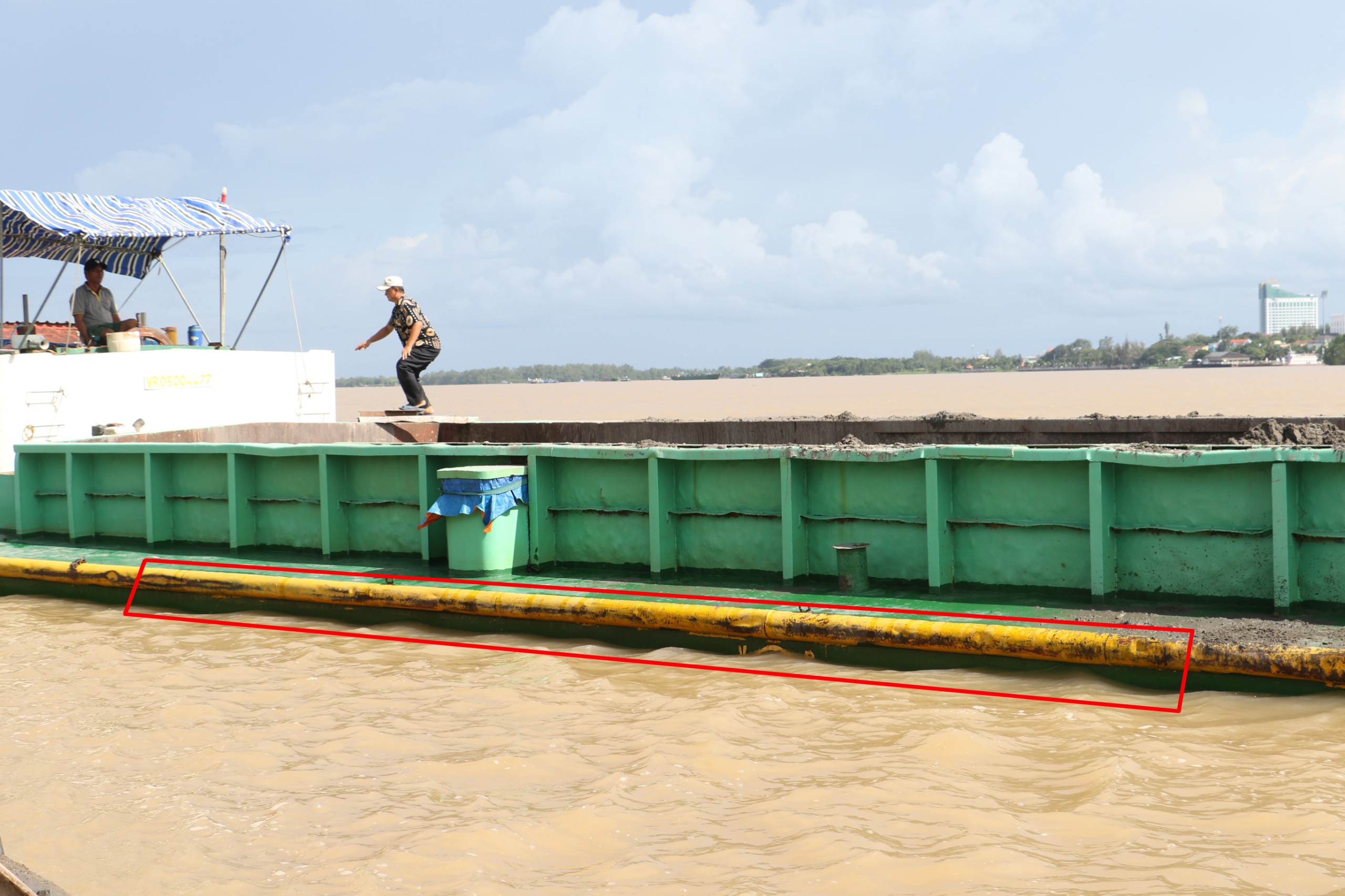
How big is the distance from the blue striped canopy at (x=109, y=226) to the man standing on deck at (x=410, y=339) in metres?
4.50

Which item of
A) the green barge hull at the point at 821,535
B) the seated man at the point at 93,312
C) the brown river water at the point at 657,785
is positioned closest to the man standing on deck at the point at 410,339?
the green barge hull at the point at 821,535

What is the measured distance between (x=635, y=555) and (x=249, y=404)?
9.02 meters

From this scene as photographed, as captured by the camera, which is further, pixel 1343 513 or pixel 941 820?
pixel 1343 513

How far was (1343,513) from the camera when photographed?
16.6ft

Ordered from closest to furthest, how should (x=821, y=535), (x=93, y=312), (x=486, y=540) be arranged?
(x=821, y=535)
(x=486, y=540)
(x=93, y=312)

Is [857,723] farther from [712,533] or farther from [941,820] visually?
[712,533]

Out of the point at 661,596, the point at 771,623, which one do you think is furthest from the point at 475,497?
the point at 771,623

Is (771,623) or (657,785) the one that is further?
(771,623)

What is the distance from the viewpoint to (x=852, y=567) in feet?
19.8

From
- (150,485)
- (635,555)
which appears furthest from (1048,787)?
(150,485)

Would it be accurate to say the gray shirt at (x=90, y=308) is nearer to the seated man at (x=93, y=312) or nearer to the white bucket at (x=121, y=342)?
the seated man at (x=93, y=312)

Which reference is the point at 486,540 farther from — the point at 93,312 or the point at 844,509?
the point at 93,312

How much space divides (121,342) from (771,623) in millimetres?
9960

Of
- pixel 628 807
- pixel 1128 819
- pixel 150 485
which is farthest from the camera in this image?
pixel 150 485
